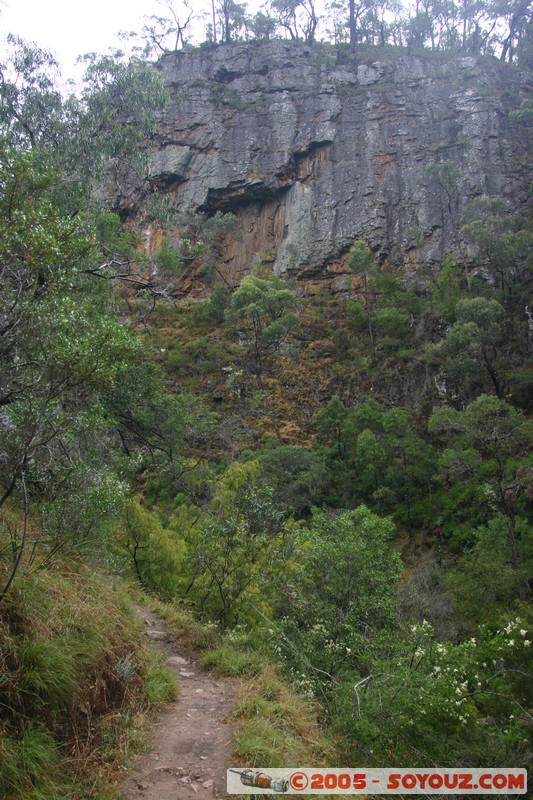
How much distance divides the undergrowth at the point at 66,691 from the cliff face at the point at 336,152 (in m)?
31.3

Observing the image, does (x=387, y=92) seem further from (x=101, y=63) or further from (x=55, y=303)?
(x=55, y=303)

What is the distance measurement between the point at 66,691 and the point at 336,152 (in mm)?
38621

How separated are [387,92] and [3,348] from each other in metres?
42.4

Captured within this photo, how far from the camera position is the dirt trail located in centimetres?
385

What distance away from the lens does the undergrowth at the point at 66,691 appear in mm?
3355

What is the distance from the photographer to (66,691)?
3797mm

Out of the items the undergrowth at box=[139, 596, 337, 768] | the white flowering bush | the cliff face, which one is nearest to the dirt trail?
the undergrowth at box=[139, 596, 337, 768]

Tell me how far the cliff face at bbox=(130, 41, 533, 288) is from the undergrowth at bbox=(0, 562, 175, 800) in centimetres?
3131

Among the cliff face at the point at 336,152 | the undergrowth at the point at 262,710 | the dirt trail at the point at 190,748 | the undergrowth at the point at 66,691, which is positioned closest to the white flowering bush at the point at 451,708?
the undergrowth at the point at 262,710

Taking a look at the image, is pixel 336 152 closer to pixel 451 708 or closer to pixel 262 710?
pixel 451 708

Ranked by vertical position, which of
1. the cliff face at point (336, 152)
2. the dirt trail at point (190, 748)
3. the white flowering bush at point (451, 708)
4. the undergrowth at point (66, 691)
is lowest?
the white flowering bush at point (451, 708)

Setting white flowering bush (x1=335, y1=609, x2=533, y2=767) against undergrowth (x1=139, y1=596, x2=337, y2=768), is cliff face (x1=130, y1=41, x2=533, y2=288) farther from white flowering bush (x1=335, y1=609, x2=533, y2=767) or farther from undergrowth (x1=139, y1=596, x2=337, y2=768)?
white flowering bush (x1=335, y1=609, x2=533, y2=767)

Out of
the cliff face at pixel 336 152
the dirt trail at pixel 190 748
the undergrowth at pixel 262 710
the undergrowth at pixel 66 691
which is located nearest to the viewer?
the undergrowth at pixel 66 691

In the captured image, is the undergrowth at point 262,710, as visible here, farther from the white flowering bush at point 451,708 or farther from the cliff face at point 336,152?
the cliff face at point 336,152
